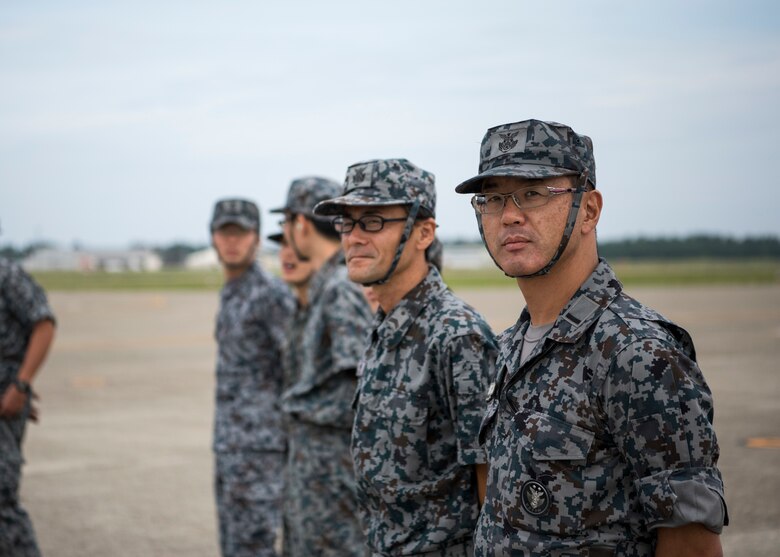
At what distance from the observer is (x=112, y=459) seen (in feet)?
31.2

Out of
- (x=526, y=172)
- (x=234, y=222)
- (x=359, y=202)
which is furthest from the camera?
(x=234, y=222)

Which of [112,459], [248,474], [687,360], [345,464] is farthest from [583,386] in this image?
[112,459]

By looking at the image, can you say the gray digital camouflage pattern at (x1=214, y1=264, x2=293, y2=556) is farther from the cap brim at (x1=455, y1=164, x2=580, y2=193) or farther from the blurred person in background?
the cap brim at (x1=455, y1=164, x2=580, y2=193)

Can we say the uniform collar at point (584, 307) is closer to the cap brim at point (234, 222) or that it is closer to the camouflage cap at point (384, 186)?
the camouflage cap at point (384, 186)

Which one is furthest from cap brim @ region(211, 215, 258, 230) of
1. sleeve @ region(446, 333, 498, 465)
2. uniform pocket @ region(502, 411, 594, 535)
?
uniform pocket @ region(502, 411, 594, 535)

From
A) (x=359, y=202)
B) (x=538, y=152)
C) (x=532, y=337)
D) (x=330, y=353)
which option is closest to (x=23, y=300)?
(x=330, y=353)

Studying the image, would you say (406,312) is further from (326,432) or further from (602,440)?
(602,440)

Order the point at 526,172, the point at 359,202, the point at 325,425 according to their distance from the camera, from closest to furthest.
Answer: the point at 526,172
the point at 359,202
the point at 325,425

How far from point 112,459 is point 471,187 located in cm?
798

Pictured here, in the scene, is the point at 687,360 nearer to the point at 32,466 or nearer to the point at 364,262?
the point at 364,262

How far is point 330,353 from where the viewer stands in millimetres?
4238

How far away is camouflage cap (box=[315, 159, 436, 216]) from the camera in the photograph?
329 cm

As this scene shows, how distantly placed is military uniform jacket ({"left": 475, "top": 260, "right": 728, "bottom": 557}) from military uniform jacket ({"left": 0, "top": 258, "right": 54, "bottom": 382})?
3778 millimetres

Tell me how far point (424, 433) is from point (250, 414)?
249cm
